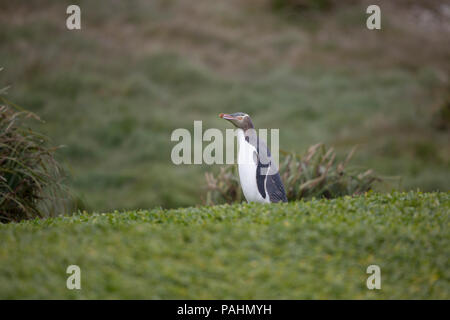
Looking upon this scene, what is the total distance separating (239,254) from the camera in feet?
12.5

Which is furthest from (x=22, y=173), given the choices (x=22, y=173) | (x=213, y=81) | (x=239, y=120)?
(x=213, y=81)

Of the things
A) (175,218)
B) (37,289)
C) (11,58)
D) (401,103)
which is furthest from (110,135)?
(37,289)

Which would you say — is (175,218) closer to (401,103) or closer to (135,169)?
(135,169)

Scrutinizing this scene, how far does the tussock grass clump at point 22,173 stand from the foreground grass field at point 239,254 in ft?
3.07

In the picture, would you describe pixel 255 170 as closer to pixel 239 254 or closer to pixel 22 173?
pixel 239 254

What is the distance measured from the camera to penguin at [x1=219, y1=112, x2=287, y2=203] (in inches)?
211

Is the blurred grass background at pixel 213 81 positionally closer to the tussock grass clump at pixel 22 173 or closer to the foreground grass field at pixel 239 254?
the tussock grass clump at pixel 22 173

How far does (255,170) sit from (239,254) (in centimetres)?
164

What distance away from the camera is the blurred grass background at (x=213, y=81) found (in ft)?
44.3

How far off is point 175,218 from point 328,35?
65.3 ft

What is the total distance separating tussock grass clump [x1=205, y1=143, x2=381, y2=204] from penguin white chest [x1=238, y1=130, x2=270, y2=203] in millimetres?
1214

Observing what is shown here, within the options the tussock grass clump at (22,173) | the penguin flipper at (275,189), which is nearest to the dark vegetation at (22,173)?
the tussock grass clump at (22,173)

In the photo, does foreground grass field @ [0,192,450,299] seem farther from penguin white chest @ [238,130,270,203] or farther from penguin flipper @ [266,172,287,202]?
penguin flipper @ [266,172,287,202]

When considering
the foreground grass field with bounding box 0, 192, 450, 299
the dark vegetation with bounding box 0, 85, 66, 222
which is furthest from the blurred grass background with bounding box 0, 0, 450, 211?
the foreground grass field with bounding box 0, 192, 450, 299
